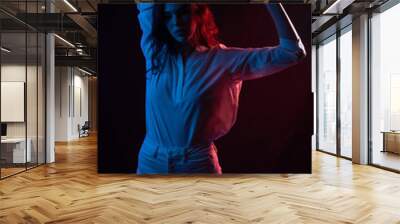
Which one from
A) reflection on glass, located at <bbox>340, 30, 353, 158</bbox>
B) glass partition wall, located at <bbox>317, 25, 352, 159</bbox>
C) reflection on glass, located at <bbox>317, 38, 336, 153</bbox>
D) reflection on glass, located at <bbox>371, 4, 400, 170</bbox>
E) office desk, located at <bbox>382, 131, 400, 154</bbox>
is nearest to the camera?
reflection on glass, located at <bbox>371, 4, 400, 170</bbox>

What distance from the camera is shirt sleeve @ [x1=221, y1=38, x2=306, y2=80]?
6.64 meters

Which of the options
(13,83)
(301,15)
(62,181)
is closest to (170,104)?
(62,181)

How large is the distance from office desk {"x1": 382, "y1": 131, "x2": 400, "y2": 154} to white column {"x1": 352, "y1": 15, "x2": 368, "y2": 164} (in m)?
0.38

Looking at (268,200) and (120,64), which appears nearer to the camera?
(268,200)

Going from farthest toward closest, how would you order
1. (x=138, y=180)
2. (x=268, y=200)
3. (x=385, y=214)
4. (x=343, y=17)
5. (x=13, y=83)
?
(x=343, y=17), (x=13, y=83), (x=138, y=180), (x=268, y=200), (x=385, y=214)

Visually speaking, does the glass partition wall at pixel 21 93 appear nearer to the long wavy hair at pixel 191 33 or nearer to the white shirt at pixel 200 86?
the white shirt at pixel 200 86

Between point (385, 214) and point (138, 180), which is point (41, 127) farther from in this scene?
point (385, 214)

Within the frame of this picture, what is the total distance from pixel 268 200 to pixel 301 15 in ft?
11.3

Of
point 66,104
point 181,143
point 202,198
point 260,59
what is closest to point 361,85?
point 260,59

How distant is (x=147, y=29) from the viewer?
6750 millimetres

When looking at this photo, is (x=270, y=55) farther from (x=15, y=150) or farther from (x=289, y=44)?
(x=15, y=150)

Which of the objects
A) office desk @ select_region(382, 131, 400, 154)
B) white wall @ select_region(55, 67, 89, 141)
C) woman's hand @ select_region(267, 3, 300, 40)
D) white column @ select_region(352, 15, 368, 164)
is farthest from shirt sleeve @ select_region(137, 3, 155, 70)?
white wall @ select_region(55, 67, 89, 141)

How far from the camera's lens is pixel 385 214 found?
4.14 meters

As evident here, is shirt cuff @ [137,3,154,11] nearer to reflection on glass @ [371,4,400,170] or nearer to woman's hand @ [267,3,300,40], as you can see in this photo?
woman's hand @ [267,3,300,40]
